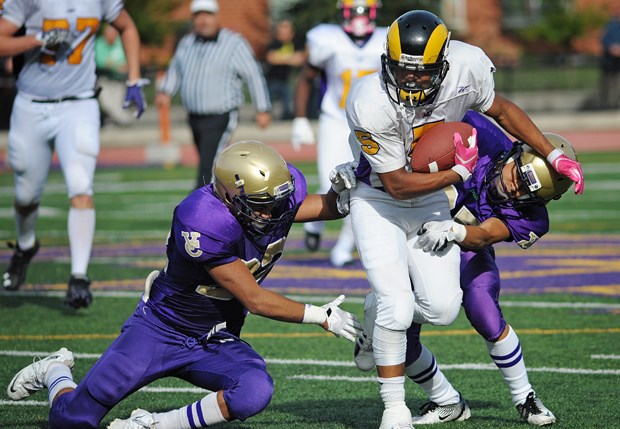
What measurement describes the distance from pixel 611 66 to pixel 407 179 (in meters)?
16.1

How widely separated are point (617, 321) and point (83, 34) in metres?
3.51

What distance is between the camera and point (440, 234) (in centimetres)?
424

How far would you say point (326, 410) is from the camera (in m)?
4.62

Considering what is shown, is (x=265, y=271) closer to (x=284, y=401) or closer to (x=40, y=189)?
(x=284, y=401)

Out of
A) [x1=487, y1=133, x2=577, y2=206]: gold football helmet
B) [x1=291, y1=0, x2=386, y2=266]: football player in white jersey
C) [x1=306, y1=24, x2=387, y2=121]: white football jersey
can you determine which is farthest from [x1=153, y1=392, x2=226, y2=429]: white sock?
[x1=306, y1=24, x2=387, y2=121]: white football jersey

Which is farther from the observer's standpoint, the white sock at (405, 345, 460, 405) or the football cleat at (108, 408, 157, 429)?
the white sock at (405, 345, 460, 405)

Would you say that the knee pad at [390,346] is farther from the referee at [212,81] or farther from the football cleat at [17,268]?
the referee at [212,81]

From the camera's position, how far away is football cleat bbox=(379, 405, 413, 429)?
4.09 m

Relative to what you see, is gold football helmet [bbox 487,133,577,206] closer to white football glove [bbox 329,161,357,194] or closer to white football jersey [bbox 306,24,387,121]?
white football glove [bbox 329,161,357,194]

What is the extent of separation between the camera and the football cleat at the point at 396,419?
4.09 m

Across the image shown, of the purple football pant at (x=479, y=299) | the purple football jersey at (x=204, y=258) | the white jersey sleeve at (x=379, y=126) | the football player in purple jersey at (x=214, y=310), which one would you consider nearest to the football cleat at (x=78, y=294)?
the football player in purple jersey at (x=214, y=310)

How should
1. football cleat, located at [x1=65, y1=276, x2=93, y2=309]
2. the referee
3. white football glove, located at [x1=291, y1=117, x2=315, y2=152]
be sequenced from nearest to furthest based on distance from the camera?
1. football cleat, located at [x1=65, y1=276, x2=93, y2=309]
2. white football glove, located at [x1=291, y1=117, x2=315, y2=152]
3. the referee

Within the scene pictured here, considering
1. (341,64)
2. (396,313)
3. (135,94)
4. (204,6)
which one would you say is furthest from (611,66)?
(396,313)

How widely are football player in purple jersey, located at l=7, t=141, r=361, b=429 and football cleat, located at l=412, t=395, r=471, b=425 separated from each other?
0.64 metres
